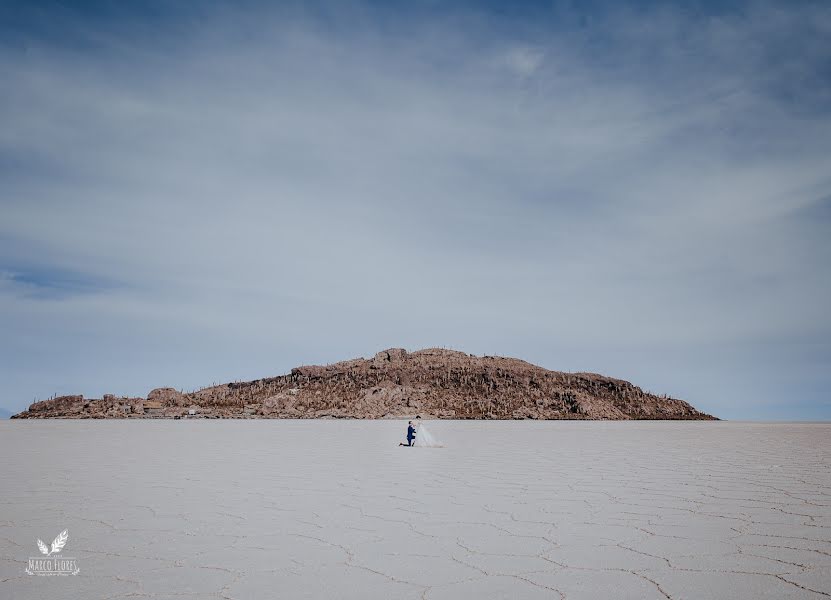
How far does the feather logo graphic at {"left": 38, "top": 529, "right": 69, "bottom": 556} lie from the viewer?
360cm

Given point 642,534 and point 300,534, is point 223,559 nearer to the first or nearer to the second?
point 300,534

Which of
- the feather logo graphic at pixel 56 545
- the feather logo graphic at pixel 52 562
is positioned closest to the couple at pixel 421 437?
the feather logo graphic at pixel 56 545

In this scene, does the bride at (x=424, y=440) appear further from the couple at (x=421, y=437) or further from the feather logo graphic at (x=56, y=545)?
the feather logo graphic at (x=56, y=545)

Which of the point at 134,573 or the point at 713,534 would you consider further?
the point at 713,534

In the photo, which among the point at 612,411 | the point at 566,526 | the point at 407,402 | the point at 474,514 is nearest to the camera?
the point at 566,526

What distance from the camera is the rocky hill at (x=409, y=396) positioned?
45.7 meters

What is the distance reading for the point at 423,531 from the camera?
4.21 m

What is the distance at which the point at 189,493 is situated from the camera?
5875 millimetres

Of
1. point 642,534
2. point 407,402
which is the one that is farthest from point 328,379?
point 642,534

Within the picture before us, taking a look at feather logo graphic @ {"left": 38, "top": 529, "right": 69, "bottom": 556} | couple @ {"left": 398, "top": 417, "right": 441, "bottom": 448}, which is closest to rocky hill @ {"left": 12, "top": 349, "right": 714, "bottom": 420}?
couple @ {"left": 398, "top": 417, "right": 441, "bottom": 448}

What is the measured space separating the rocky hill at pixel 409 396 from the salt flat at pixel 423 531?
37609 mm

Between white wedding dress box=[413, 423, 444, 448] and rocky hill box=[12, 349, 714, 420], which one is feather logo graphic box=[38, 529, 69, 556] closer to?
white wedding dress box=[413, 423, 444, 448]

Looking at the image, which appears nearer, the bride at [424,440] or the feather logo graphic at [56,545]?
the feather logo graphic at [56,545]

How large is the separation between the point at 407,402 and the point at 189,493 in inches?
1707
